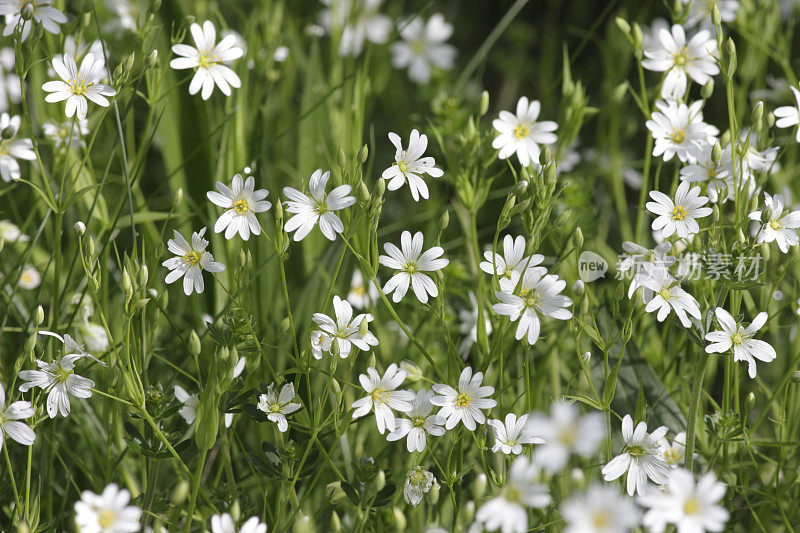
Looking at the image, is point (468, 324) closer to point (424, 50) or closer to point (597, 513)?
point (597, 513)

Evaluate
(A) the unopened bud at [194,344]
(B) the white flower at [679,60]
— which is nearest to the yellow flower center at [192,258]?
(A) the unopened bud at [194,344]

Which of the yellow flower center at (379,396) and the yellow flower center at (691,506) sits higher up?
the yellow flower center at (691,506)

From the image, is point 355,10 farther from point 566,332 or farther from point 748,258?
point 748,258

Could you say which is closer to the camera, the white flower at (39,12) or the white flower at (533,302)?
the white flower at (533,302)

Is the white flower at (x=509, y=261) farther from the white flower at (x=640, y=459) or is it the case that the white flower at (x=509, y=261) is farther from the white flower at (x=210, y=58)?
the white flower at (x=210, y=58)

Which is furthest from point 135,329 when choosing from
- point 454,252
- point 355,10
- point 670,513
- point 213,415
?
point 355,10

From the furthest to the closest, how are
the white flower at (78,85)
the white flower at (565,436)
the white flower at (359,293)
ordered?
the white flower at (359,293)
the white flower at (78,85)
the white flower at (565,436)

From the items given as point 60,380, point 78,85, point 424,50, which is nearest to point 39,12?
point 78,85
